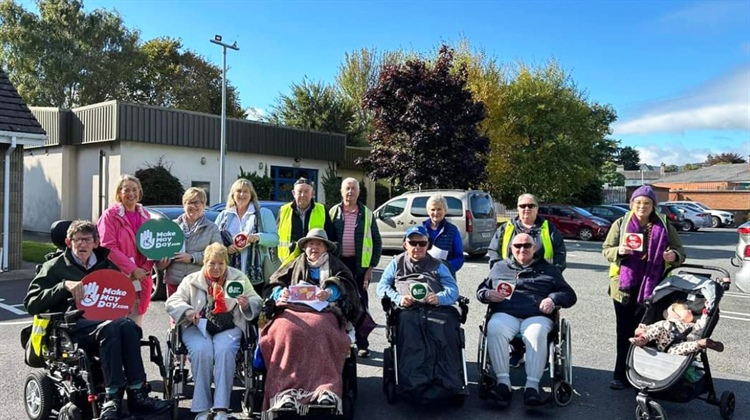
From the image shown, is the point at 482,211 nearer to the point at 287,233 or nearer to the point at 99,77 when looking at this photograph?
Result: the point at 287,233

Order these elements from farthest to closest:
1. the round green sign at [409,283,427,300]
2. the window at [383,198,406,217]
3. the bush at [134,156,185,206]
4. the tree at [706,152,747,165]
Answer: the tree at [706,152,747,165], the bush at [134,156,185,206], the window at [383,198,406,217], the round green sign at [409,283,427,300]

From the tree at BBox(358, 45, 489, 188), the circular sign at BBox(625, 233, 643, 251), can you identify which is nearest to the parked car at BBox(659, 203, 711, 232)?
the tree at BBox(358, 45, 489, 188)

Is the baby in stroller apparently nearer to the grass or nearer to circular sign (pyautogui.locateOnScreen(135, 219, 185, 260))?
circular sign (pyautogui.locateOnScreen(135, 219, 185, 260))

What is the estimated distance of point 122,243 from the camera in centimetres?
484

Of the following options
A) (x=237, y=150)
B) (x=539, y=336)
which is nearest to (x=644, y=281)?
(x=539, y=336)

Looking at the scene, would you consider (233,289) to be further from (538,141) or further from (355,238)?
(538,141)

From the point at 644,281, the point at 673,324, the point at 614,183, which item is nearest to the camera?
the point at 673,324

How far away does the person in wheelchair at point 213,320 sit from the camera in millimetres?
4031

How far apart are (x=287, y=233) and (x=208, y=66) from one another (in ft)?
118

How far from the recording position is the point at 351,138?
1267 inches

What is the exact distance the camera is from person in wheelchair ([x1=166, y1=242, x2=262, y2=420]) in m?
4.03

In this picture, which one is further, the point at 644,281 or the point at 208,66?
the point at 208,66

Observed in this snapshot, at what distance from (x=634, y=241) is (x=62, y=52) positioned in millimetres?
33020

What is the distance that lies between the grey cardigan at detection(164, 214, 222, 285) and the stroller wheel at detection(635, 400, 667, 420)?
12.4ft
